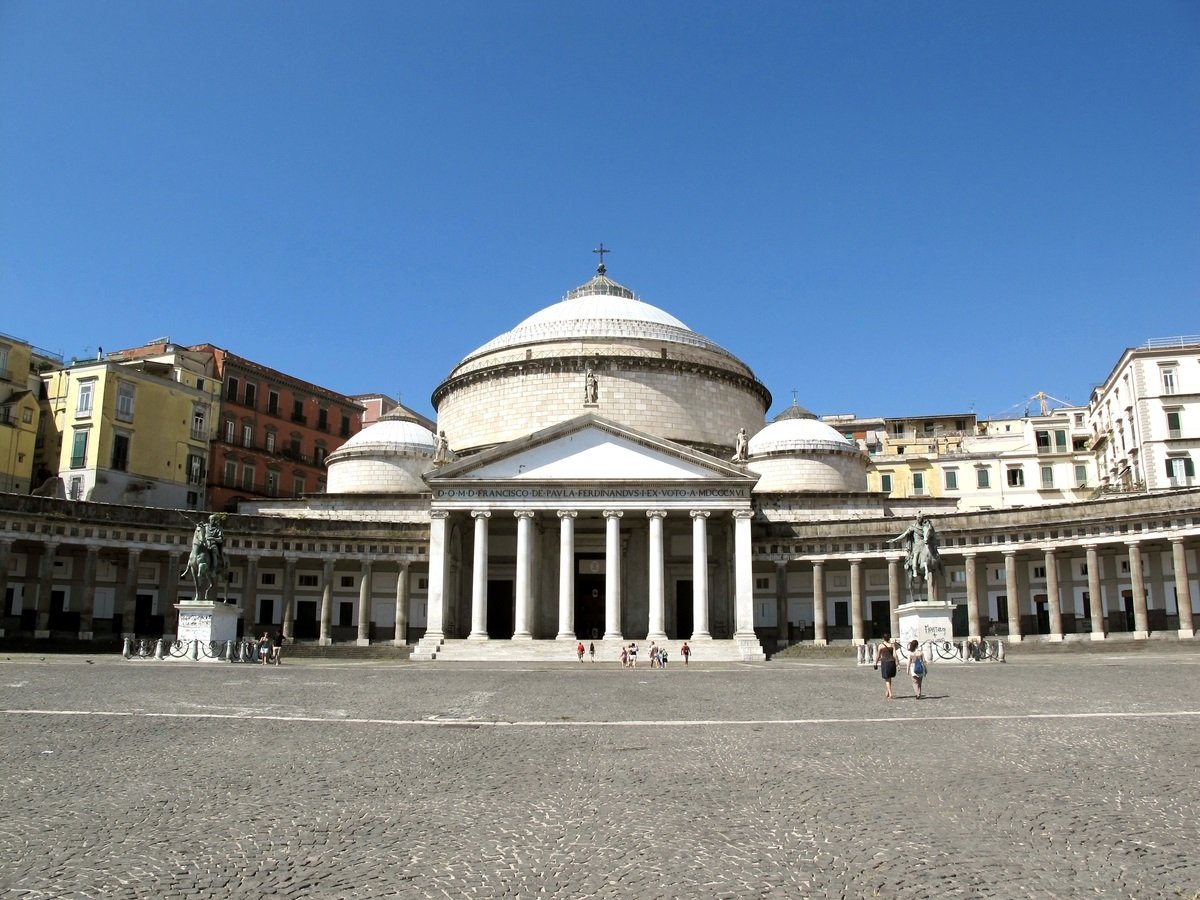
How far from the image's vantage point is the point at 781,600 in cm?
5406

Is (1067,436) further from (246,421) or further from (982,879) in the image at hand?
(982,879)

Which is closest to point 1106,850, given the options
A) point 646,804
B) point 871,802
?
point 871,802

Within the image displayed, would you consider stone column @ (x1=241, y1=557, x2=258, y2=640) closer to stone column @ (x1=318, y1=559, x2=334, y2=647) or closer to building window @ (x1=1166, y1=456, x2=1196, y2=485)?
stone column @ (x1=318, y1=559, x2=334, y2=647)

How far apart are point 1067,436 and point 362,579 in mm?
48572

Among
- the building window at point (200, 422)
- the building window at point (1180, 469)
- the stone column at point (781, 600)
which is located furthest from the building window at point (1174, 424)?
the building window at point (200, 422)

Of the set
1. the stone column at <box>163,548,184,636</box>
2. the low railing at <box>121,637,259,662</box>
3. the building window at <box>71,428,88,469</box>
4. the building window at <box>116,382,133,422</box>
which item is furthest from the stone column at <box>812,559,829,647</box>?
the building window at <box>71,428,88,469</box>

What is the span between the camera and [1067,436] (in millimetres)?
73000

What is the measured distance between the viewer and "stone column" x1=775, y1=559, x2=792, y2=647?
53469mm

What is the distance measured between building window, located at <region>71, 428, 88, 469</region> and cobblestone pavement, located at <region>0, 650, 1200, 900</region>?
3989 centimetres

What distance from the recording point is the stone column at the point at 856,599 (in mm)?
51656

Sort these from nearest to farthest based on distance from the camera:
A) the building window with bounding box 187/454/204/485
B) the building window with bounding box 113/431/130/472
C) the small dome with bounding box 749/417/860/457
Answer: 1. the building window with bounding box 113/431/130/472
2. the small dome with bounding box 749/417/860/457
3. the building window with bounding box 187/454/204/485

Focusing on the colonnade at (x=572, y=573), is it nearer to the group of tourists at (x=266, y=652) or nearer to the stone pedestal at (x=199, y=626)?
the group of tourists at (x=266, y=652)

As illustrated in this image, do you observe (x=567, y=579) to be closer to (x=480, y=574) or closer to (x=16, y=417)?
(x=480, y=574)

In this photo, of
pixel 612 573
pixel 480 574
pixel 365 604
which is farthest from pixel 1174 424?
pixel 365 604
